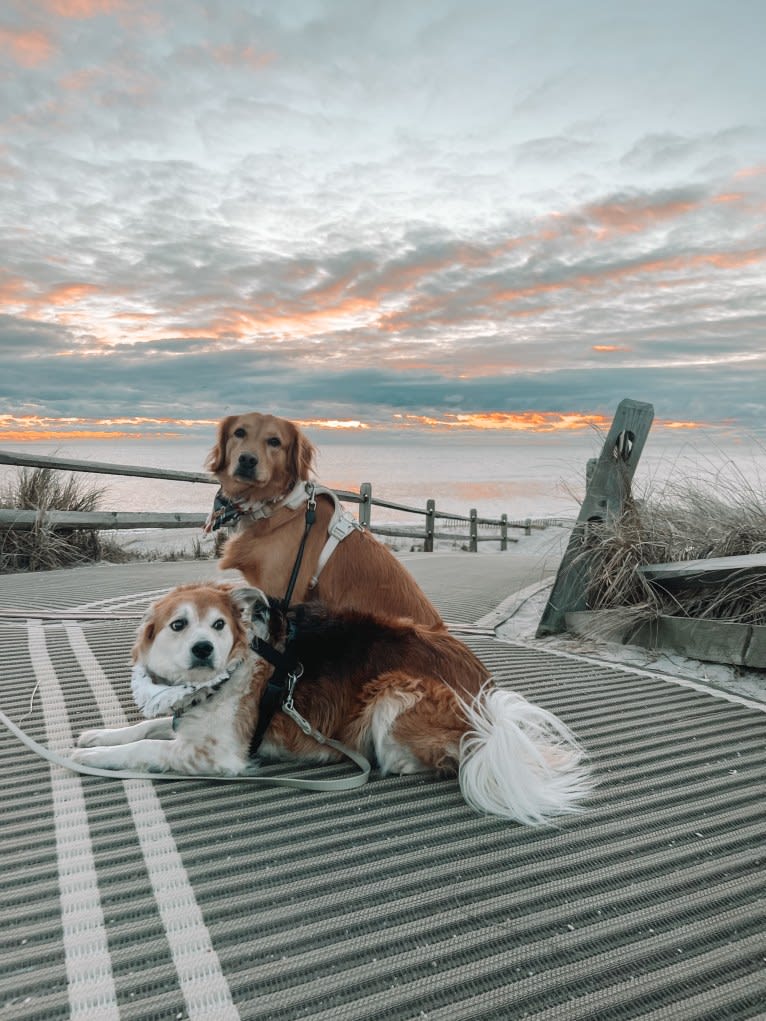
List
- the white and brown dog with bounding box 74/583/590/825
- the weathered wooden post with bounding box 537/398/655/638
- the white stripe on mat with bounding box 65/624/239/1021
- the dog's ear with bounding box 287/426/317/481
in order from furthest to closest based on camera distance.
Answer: the weathered wooden post with bounding box 537/398/655/638, the dog's ear with bounding box 287/426/317/481, the white and brown dog with bounding box 74/583/590/825, the white stripe on mat with bounding box 65/624/239/1021

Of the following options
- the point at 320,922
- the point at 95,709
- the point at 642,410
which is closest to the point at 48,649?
the point at 95,709

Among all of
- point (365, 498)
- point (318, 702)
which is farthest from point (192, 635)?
point (365, 498)

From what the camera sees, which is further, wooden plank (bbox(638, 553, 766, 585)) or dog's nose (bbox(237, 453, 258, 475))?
wooden plank (bbox(638, 553, 766, 585))

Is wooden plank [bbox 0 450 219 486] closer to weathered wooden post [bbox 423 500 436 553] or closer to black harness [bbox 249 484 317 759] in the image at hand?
black harness [bbox 249 484 317 759]

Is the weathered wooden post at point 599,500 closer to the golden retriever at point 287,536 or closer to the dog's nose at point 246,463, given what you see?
the golden retriever at point 287,536

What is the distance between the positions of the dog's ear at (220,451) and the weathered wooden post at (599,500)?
2.35 metres

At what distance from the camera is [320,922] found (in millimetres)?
1639

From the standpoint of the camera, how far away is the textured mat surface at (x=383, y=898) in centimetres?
142

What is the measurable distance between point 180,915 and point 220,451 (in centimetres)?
261

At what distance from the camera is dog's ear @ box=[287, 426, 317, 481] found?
3857 mm

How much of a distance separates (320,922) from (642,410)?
4.06m

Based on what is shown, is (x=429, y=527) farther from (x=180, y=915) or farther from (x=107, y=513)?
(x=180, y=915)

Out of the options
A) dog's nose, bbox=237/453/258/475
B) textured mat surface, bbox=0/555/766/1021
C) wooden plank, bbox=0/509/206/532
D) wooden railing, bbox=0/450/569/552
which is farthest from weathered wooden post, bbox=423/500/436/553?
textured mat surface, bbox=0/555/766/1021

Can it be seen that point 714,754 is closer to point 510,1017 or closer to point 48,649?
point 510,1017
